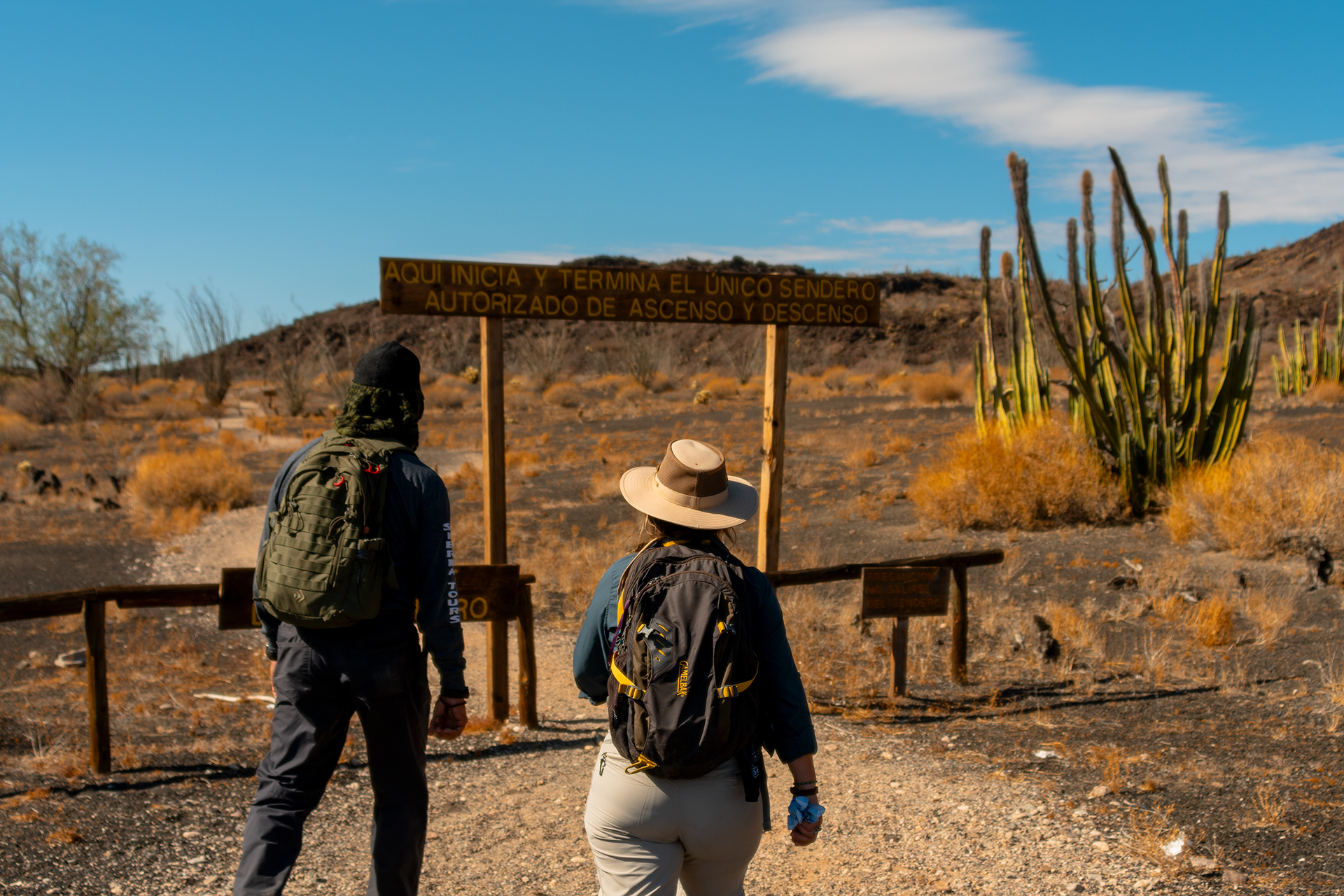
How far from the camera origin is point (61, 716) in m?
5.34

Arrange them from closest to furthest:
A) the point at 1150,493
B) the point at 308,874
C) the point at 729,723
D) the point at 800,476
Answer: the point at 729,723 < the point at 308,874 < the point at 1150,493 < the point at 800,476

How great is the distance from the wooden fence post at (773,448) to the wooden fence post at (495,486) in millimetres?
1530

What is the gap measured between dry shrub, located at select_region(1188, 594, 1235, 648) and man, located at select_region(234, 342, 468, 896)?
5551mm

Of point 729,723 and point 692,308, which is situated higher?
point 692,308

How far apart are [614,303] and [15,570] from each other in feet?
26.3

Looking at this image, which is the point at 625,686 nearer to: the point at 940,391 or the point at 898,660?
the point at 898,660

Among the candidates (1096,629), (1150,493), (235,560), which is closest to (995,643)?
(1096,629)

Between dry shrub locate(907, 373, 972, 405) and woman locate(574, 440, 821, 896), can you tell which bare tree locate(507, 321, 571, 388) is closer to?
dry shrub locate(907, 373, 972, 405)

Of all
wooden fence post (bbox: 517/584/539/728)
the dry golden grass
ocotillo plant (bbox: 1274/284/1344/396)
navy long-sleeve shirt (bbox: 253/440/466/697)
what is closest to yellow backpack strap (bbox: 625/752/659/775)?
navy long-sleeve shirt (bbox: 253/440/466/697)

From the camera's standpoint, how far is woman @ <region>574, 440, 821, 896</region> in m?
1.97

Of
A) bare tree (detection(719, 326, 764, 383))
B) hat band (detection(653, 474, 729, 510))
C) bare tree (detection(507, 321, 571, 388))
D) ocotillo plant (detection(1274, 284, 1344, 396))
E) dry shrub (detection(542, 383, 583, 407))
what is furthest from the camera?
bare tree (detection(719, 326, 764, 383))

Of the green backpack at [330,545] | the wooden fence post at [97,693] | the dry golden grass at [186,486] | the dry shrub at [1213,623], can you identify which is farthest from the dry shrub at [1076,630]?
the dry golden grass at [186,486]

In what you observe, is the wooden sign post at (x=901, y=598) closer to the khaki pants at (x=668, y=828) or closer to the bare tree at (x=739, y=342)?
the khaki pants at (x=668, y=828)

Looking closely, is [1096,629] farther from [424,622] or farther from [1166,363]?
[424,622]
